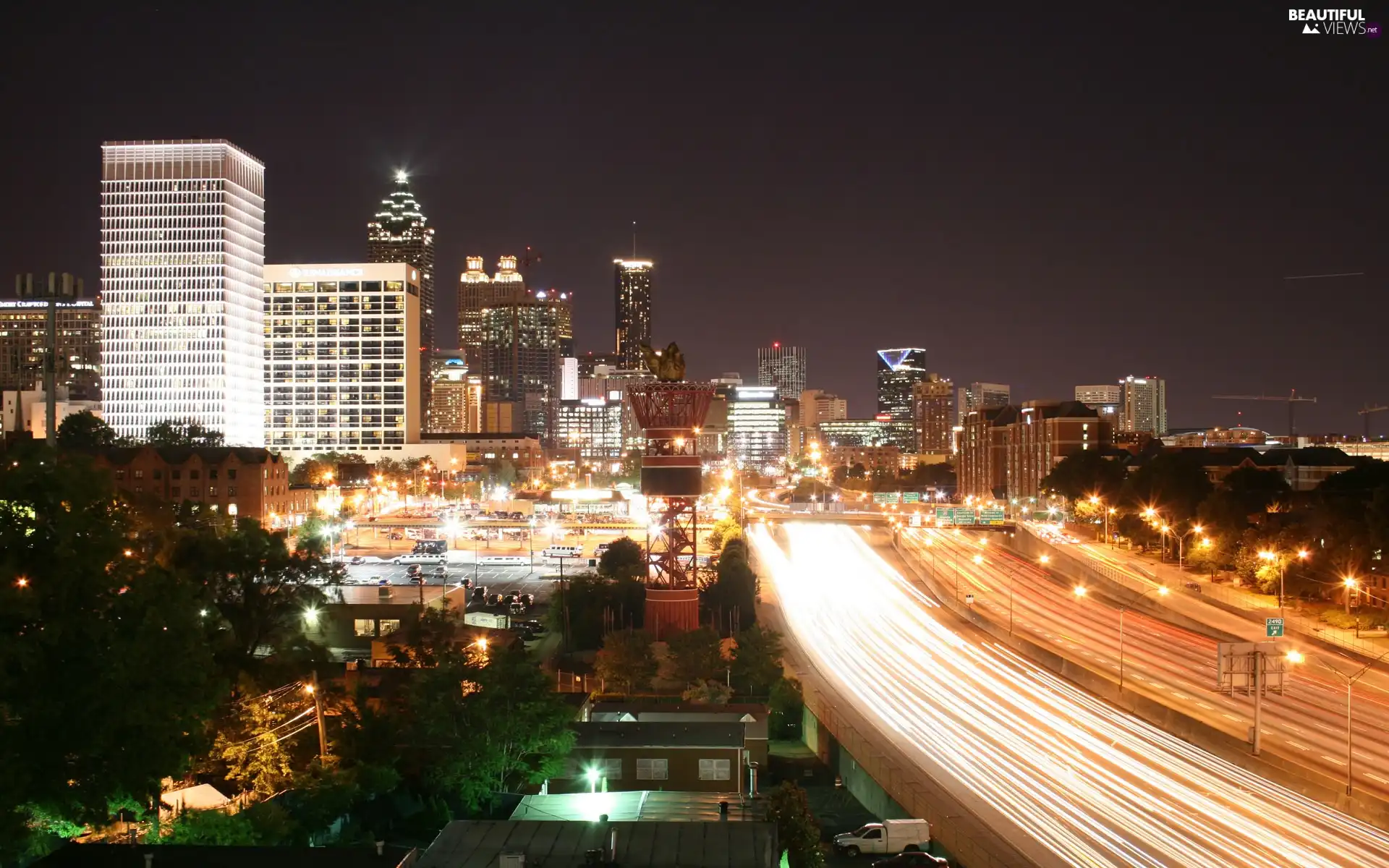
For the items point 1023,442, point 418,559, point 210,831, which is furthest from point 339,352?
point 210,831

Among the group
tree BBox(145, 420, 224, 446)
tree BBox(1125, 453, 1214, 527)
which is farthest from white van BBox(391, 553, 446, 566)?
tree BBox(1125, 453, 1214, 527)

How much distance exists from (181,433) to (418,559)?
65.3 metres

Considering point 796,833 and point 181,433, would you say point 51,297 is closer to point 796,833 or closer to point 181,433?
point 796,833

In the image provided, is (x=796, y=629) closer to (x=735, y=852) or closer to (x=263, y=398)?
(x=735, y=852)

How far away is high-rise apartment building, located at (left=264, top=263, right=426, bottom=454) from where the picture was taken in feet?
602

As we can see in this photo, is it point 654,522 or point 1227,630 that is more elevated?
point 654,522

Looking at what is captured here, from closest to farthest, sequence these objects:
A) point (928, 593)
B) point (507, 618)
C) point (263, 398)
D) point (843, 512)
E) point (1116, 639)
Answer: point (1116, 639) < point (507, 618) < point (928, 593) < point (843, 512) < point (263, 398)

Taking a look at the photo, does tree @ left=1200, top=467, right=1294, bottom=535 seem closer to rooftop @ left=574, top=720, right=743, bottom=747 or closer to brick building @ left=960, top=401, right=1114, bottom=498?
brick building @ left=960, top=401, right=1114, bottom=498

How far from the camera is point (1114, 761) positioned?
1489 inches

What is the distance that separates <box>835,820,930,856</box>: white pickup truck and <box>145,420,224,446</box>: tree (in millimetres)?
119660

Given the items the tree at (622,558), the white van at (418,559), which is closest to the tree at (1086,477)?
the tree at (622,558)

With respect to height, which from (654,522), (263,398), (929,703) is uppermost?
(263,398)

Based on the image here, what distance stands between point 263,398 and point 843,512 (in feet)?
321

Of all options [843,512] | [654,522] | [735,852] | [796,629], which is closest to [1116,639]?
[796,629]
